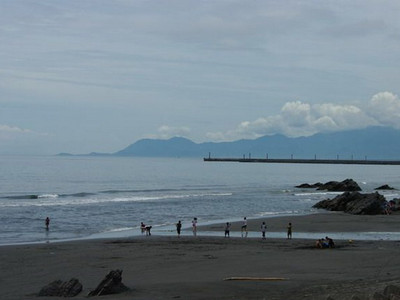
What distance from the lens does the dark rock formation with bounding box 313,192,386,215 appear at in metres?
50.8

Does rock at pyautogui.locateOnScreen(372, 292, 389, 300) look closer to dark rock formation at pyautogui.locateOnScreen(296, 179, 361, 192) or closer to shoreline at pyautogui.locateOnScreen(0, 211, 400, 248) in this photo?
shoreline at pyautogui.locateOnScreen(0, 211, 400, 248)

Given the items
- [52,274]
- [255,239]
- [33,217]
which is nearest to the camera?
[52,274]

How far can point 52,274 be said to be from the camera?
22.2m

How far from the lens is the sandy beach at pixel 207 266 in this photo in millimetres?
17109

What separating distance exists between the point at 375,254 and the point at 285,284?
349 inches

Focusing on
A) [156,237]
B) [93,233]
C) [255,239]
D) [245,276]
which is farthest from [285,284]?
[93,233]

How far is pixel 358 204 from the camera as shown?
52719 millimetres

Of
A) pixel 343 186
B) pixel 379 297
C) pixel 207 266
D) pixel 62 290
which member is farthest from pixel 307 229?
pixel 343 186

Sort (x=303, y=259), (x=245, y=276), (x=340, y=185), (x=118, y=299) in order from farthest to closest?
(x=340, y=185)
(x=303, y=259)
(x=245, y=276)
(x=118, y=299)

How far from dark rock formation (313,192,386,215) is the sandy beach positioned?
1908cm

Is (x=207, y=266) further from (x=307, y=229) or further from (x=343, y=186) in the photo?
(x=343, y=186)

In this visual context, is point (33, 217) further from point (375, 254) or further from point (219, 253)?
point (375, 254)

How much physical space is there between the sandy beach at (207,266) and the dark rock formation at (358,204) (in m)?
19.1

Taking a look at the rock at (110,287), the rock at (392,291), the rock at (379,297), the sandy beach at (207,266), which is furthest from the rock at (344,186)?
the rock at (379,297)
